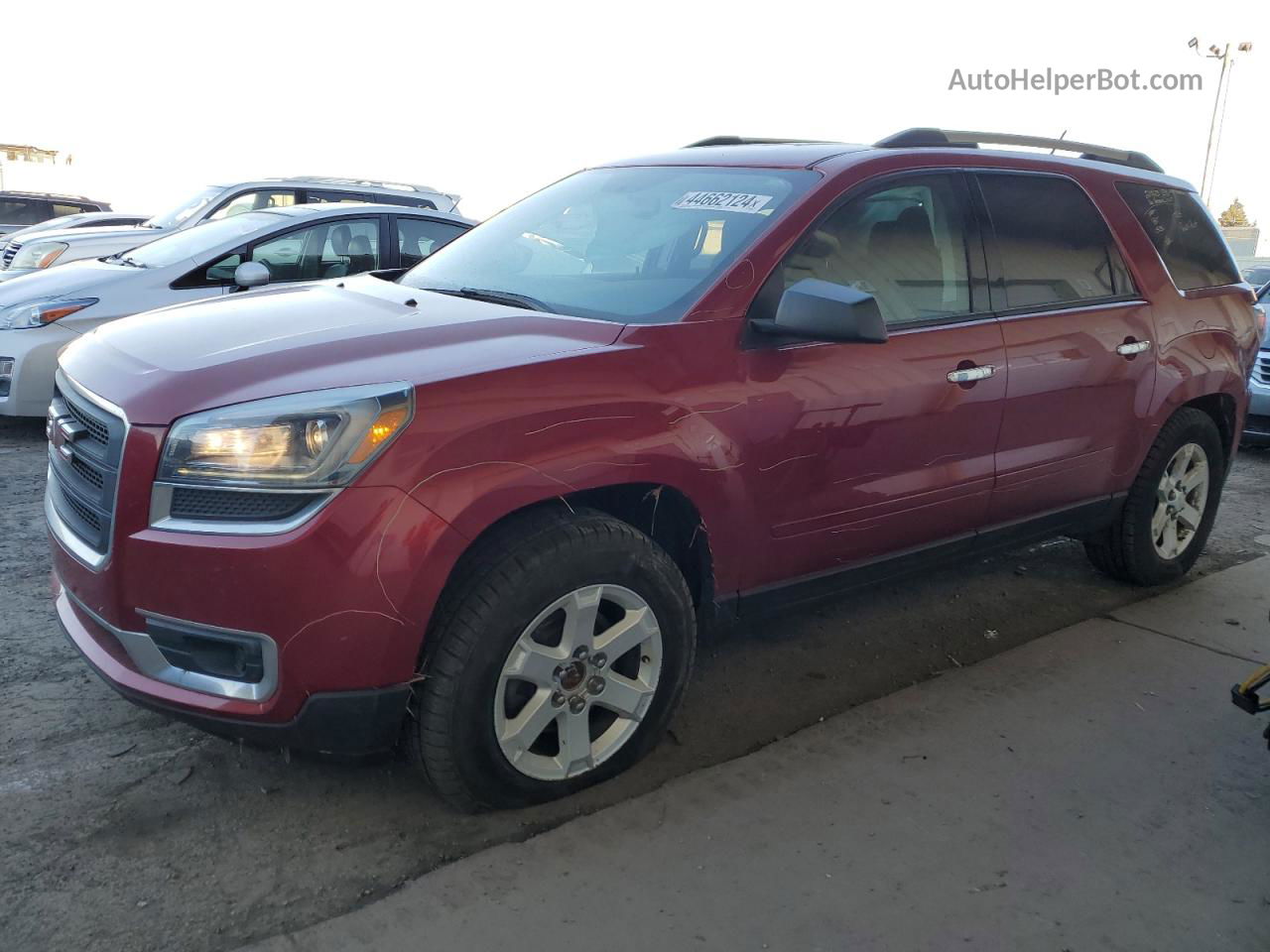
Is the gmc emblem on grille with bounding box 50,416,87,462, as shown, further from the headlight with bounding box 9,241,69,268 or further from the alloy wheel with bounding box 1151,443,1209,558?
the headlight with bounding box 9,241,69,268

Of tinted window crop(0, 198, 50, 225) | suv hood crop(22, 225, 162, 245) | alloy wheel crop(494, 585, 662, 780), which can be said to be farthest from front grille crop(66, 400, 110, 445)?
tinted window crop(0, 198, 50, 225)

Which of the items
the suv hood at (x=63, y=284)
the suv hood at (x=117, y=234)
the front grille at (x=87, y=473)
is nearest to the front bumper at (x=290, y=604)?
the front grille at (x=87, y=473)

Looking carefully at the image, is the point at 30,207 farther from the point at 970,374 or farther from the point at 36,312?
the point at 970,374

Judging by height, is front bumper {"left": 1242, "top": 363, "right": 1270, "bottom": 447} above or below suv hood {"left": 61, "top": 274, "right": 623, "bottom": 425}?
below

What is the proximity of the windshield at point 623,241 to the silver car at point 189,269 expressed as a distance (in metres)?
2.81

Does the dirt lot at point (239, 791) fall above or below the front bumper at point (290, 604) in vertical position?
below

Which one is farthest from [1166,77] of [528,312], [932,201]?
[528,312]

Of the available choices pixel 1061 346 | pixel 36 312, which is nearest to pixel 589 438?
pixel 1061 346

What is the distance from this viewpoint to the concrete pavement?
2.50 metres

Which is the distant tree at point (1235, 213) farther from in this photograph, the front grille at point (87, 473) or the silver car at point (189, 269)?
the front grille at point (87, 473)

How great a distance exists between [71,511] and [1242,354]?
4.76m

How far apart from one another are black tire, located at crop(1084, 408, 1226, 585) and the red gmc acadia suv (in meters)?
0.24

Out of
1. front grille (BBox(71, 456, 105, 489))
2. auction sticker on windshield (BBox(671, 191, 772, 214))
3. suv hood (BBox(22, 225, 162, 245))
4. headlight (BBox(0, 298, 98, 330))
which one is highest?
auction sticker on windshield (BBox(671, 191, 772, 214))

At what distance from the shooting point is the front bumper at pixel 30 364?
21.9 feet
